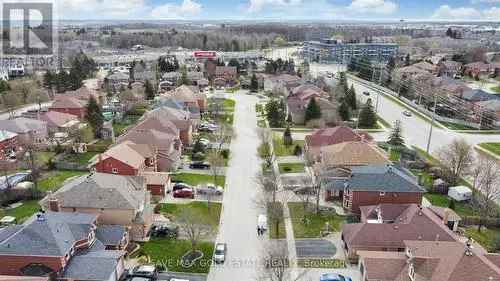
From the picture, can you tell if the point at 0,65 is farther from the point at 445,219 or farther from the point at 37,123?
the point at 445,219

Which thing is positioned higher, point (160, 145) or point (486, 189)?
point (160, 145)

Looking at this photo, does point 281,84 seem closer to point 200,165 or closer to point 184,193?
point 200,165

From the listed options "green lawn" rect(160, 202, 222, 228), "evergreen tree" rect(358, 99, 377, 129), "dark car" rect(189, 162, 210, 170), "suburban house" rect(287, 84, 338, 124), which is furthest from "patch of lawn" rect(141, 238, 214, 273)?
"evergreen tree" rect(358, 99, 377, 129)

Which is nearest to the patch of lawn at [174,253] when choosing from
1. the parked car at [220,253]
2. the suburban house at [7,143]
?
the parked car at [220,253]

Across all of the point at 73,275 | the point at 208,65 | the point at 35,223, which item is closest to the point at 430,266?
the point at 73,275

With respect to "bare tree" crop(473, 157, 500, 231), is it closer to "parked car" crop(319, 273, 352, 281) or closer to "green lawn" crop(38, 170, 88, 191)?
"parked car" crop(319, 273, 352, 281)

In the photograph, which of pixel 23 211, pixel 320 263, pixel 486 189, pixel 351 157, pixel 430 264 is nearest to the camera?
pixel 430 264

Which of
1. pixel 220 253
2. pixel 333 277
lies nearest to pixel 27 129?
pixel 220 253
